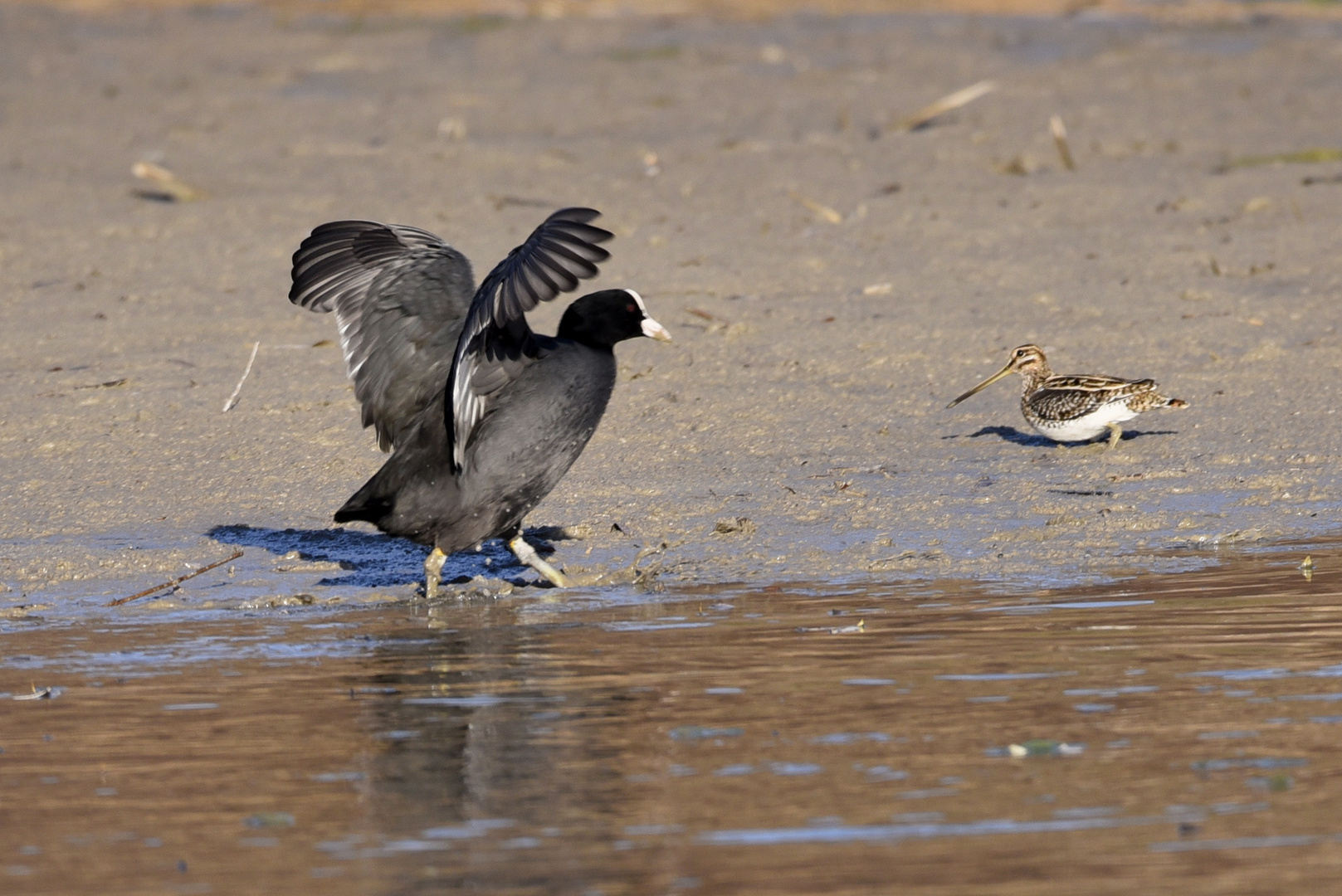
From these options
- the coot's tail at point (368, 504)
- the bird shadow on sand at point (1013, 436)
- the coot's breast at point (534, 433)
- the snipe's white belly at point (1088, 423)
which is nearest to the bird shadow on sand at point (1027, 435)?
the bird shadow on sand at point (1013, 436)

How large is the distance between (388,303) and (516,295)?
4.76ft

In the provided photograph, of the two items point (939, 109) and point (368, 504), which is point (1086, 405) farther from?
point (939, 109)

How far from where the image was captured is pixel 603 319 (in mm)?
8359

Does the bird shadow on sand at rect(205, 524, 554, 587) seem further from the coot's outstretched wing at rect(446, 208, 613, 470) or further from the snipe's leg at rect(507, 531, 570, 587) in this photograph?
the coot's outstretched wing at rect(446, 208, 613, 470)

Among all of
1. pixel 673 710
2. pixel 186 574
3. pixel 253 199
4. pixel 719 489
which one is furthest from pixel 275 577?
pixel 253 199

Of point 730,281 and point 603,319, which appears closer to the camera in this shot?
point 603,319

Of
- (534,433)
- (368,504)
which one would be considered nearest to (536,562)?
(534,433)

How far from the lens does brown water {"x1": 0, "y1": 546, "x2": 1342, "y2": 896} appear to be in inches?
178

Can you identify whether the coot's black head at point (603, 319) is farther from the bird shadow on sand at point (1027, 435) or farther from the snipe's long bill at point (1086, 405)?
the bird shadow on sand at point (1027, 435)

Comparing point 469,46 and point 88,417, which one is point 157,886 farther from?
point 469,46

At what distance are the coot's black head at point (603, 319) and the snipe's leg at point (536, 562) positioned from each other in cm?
86

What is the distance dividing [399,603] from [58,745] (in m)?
Answer: 2.39

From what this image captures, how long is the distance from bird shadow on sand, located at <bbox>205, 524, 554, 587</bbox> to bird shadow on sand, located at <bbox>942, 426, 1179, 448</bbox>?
259cm

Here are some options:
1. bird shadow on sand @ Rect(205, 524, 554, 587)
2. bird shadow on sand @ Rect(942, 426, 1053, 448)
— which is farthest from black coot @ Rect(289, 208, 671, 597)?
bird shadow on sand @ Rect(942, 426, 1053, 448)
